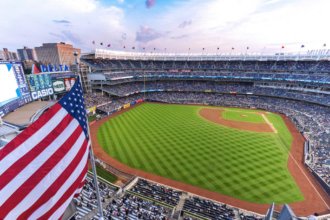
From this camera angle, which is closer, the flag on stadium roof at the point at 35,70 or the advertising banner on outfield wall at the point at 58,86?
the flag on stadium roof at the point at 35,70

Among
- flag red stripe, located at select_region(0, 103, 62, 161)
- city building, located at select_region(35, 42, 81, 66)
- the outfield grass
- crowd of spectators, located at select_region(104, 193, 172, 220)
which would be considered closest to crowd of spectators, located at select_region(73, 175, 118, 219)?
crowd of spectators, located at select_region(104, 193, 172, 220)

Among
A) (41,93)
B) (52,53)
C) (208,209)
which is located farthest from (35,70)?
(52,53)

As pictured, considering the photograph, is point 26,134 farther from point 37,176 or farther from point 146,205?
point 146,205

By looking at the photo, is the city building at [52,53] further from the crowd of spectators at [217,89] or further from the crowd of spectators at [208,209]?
the crowd of spectators at [208,209]

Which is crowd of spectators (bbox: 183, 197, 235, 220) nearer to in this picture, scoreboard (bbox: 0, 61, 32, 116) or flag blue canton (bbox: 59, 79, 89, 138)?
flag blue canton (bbox: 59, 79, 89, 138)

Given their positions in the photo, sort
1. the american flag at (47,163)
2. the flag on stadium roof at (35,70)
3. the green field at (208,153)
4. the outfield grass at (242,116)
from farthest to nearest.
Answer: the outfield grass at (242,116) < the flag on stadium roof at (35,70) < the green field at (208,153) < the american flag at (47,163)

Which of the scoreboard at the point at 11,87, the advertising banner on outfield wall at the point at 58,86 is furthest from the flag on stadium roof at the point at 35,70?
the scoreboard at the point at 11,87

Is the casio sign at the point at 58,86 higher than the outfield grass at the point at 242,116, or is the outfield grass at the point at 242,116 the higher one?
the casio sign at the point at 58,86
